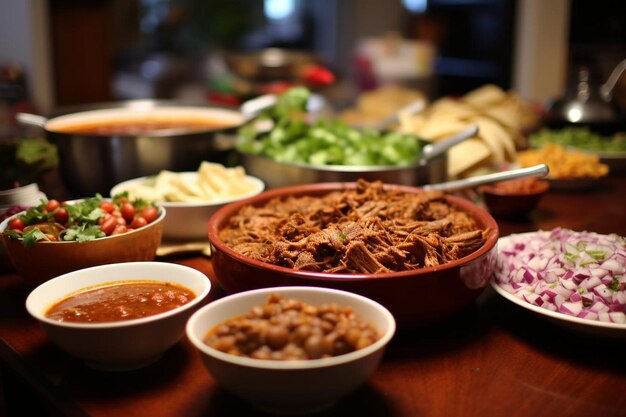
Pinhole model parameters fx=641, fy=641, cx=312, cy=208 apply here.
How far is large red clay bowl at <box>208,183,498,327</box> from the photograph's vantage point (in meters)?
1.22

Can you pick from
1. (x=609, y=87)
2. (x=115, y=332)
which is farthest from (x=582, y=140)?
(x=115, y=332)

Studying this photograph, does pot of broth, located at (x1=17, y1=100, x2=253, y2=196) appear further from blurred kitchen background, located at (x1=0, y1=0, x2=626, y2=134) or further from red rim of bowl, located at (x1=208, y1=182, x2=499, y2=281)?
blurred kitchen background, located at (x1=0, y1=0, x2=626, y2=134)

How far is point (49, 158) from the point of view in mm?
1937

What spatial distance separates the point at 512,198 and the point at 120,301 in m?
1.31

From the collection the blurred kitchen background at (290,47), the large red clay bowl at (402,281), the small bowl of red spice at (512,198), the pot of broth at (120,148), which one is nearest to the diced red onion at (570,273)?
the large red clay bowl at (402,281)

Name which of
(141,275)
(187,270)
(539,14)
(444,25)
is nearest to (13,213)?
(141,275)

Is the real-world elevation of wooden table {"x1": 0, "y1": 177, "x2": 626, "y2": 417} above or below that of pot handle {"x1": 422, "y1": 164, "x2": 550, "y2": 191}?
below

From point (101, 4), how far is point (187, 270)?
14.1 ft

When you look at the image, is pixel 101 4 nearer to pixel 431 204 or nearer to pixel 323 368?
pixel 431 204

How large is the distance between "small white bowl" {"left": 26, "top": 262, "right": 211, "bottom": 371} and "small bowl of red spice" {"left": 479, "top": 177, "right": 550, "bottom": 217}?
1.15 m

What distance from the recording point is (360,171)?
1933 millimetres

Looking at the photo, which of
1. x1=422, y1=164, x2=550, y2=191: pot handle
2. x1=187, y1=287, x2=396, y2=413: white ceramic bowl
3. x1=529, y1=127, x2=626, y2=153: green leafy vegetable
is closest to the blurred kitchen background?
x1=529, y1=127, x2=626, y2=153: green leafy vegetable

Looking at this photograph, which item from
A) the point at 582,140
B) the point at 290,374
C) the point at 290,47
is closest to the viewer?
the point at 290,374

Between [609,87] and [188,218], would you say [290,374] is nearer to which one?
[188,218]
